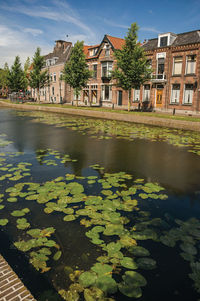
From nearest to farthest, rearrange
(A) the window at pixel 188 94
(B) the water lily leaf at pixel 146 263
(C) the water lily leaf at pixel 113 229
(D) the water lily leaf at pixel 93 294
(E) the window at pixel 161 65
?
(D) the water lily leaf at pixel 93 294
(B) the water lily leaf at pixel 146 263
(C) the water lily leaf at pixel 113 229
(A) the window at pixel 188 94
(E) the window at pixel 161 65

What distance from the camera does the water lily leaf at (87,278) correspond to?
2285 mm

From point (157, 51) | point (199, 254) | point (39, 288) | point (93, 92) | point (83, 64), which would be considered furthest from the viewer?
point (93, 92)

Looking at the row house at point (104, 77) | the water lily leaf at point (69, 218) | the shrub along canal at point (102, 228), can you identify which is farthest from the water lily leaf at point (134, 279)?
the row house at point (104, 77)

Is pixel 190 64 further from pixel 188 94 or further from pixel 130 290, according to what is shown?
pixel 130 290

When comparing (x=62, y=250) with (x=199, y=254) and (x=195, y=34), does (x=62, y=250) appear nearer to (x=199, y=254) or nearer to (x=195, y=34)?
(x=199, y=254)

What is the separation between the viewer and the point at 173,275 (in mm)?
2479

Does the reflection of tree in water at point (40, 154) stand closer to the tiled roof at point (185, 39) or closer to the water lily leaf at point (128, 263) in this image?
the water lily leaf at point (128, 263)

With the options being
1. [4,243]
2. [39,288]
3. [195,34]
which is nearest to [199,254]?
[39,288]

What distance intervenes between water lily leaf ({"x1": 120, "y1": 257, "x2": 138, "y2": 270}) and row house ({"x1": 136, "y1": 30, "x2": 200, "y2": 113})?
23.1 m

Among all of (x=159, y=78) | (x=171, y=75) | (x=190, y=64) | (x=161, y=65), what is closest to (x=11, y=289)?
(x=190, y=64)

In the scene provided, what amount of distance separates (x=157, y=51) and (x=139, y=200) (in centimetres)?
2558

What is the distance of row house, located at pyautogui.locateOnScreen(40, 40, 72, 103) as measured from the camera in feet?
137

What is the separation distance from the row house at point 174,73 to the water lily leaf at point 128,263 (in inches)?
909

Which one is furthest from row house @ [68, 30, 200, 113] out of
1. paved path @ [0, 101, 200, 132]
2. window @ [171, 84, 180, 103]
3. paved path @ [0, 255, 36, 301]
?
paved path @ [0, 255, 36, 301]
